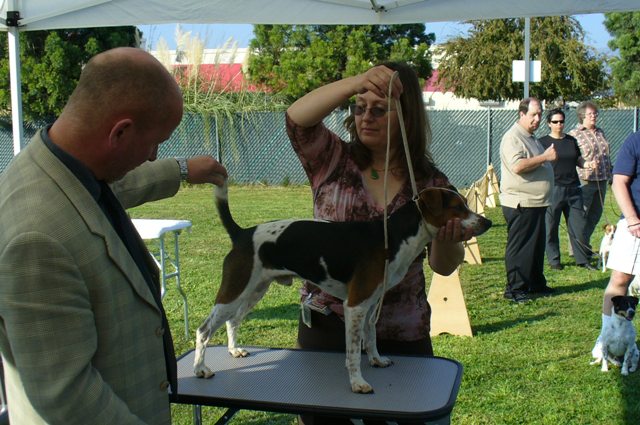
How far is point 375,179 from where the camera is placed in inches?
101

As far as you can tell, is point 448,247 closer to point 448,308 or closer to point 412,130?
point 412,130

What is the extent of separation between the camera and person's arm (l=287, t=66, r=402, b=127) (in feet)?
7.33

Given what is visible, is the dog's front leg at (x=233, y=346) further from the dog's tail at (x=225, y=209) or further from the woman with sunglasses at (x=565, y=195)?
the woman with sunglasses at (x=565, y=195)

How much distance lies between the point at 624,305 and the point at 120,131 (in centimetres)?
455

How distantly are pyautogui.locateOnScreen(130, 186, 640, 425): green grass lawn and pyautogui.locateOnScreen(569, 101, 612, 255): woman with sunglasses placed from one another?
0.84 m

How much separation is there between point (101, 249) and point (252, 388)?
118 centimetres

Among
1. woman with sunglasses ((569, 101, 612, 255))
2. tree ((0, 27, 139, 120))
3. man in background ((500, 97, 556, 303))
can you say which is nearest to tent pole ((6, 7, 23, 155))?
man in background ((500, 97, 556, 303))

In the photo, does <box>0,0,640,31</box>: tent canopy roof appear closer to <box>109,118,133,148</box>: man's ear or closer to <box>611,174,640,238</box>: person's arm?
<box>611,174,640,238</box>: person's arm

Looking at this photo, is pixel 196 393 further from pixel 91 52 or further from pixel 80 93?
pixel 91 52

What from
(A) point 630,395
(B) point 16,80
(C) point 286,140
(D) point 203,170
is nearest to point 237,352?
(D) point 203,170

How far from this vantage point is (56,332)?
4.18 feet

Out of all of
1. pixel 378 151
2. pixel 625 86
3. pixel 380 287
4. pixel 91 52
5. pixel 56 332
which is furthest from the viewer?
pixel 625 86

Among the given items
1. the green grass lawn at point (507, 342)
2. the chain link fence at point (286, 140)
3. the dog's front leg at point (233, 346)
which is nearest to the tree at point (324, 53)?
the chain link fence at point (286, 140)

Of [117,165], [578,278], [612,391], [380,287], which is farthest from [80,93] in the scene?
[578,278]
